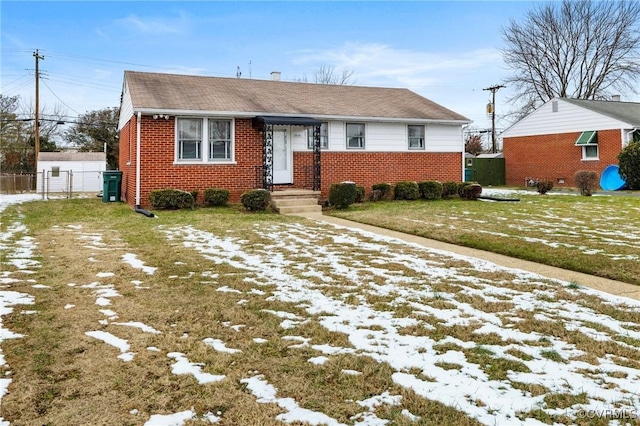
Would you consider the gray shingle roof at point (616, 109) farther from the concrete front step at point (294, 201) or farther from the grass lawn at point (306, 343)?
the grass lawn at point (306, 343)

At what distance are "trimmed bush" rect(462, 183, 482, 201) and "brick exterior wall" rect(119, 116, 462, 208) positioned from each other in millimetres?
1362

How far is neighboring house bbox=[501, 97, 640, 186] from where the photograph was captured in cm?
2461

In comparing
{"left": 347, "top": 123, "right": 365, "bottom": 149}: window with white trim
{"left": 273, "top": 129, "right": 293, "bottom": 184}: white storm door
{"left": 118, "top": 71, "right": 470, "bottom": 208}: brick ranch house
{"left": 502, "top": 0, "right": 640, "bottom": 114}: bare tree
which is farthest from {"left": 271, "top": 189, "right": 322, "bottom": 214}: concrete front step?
{"left": 502, "top": 0, "right": 640, "bottom": 114}: bare tree

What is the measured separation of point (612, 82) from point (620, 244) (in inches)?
1429

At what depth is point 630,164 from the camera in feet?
71.6

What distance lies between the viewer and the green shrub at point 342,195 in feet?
48.5

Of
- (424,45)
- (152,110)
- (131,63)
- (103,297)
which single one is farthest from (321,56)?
(103,297)

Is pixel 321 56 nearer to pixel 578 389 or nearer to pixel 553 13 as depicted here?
pixel 553 13

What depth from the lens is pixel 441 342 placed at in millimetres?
3701

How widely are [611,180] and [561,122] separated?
4751 mm

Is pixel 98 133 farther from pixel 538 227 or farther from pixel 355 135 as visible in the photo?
pixel 538 227

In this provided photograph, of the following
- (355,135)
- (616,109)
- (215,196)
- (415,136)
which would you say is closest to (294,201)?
(215,196)

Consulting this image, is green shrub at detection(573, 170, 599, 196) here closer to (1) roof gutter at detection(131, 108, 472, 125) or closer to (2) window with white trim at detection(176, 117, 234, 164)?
(1) roof gutter at detection(131, 108, 472, 125)

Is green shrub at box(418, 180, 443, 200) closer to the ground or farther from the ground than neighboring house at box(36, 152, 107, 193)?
closer to the ground
